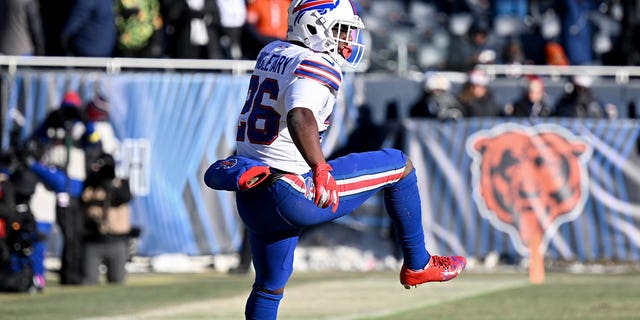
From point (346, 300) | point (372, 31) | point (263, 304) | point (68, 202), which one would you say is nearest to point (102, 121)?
point (68, 202)

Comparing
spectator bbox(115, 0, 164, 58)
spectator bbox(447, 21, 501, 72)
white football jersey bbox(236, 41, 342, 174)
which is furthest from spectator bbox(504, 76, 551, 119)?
white football jersey bbox(236, 41, 342, 174)

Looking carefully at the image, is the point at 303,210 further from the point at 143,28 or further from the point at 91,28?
the point at 143,28

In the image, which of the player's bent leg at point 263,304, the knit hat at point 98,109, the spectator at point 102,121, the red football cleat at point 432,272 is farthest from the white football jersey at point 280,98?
the knit hat at point 98,109

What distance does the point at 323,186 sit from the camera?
697 cm

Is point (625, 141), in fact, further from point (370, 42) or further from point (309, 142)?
point (309, 142)

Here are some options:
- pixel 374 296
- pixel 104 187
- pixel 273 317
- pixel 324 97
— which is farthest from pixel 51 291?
pixel 324 97

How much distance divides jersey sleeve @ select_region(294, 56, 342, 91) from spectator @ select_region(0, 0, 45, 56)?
1054cm

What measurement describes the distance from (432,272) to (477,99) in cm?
927

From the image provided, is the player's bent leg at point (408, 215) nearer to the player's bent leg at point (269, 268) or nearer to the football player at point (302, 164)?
the football player at point (302, 164)

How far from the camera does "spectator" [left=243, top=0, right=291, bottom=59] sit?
59.6 ft

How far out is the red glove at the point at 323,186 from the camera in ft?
22.9

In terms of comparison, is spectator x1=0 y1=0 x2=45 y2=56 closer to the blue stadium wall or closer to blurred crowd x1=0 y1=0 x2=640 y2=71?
blurred crowd x1=0 y1=0 x2=640 y2=71

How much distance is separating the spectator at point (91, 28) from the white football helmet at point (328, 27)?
393 inches

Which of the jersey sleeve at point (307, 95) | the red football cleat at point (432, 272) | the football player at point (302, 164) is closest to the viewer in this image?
the jersey sleeve at point (307, 95)
